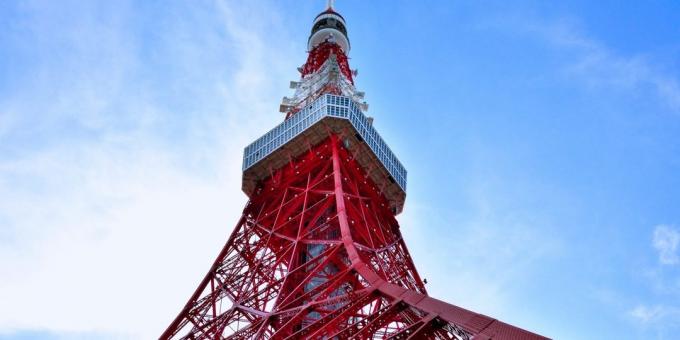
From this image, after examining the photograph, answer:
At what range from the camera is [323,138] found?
27312 mm

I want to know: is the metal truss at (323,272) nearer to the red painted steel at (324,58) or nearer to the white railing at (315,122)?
the white railing at (315,122)

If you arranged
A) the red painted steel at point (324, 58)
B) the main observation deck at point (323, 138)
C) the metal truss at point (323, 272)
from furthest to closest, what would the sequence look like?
the red painted steel at point (324, 58) → the main observation deck at point (323, 138) → the metal truss at point (323, 272)

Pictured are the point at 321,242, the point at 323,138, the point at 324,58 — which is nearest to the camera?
the point at 321,242

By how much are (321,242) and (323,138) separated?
6.80 meters

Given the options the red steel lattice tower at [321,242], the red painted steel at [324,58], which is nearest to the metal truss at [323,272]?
the red steel lattice tower at [321,242]

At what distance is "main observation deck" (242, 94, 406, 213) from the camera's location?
88.6 feet

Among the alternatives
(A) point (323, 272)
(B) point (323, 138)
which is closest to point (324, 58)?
(B) point (323, 138)

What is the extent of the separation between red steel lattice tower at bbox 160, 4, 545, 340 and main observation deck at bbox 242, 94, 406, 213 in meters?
0.04

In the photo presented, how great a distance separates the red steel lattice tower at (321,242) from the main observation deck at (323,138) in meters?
0.04

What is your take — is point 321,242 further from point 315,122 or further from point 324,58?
point 324,58

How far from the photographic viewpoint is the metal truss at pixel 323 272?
15703mm

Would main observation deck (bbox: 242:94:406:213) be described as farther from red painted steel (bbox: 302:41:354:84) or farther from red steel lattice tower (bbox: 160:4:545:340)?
red painted steel (bbox: 302:41:354:84)

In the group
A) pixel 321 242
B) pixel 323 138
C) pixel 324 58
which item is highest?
pixel 324 58

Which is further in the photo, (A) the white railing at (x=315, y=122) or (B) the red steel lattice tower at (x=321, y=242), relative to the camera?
(A) the white railing at (x=315, y=122)
